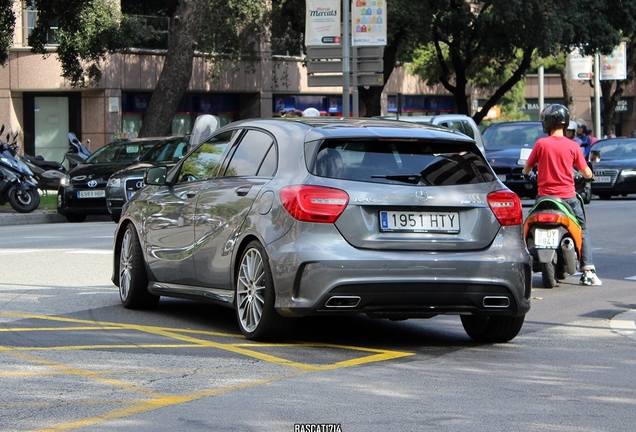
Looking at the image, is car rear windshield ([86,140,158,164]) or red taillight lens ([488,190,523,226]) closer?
red taillight lens ([488,190,523,226])

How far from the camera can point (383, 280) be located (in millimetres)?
7812

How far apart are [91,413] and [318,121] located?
3.42 meters

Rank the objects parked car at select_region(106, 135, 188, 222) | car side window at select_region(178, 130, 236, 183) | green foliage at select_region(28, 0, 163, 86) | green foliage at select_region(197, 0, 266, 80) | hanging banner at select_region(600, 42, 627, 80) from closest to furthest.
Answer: car side window at select_region(178, 130, 236, 183)
parked car at select_region(106, 135, 188, 222)
green foliage at select_region(28, 0, 163, 86)
green foliage at select_region(197, 0, 266, 80)
hanging banner at select_region(600, 42, 627, 80)

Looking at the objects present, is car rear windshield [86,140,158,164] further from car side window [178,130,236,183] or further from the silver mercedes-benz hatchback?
the silver mercedes-benz hatchback

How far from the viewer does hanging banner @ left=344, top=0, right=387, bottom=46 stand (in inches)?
1006

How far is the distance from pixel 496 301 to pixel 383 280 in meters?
0.85

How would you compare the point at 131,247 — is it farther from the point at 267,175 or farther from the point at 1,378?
the point at 1,378

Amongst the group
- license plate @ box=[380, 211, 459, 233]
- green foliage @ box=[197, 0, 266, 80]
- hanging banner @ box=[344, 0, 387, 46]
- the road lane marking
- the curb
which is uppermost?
green foliage @ box=[197, 0, 266, 80]

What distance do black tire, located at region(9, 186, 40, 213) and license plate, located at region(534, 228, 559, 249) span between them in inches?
576

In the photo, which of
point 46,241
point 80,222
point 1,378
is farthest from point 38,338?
point 80,222

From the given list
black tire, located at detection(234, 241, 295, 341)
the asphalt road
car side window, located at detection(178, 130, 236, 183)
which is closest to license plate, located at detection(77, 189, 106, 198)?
the asphalt road

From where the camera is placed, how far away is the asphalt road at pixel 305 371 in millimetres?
5883

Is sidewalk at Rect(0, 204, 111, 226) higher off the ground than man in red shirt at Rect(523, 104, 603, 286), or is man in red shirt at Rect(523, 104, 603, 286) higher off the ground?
man in red shirt at Rect(523, 104, 603, 286)

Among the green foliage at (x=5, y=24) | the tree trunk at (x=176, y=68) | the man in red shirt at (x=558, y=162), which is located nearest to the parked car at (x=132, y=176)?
the tree trunk at (x=176, y=68)
